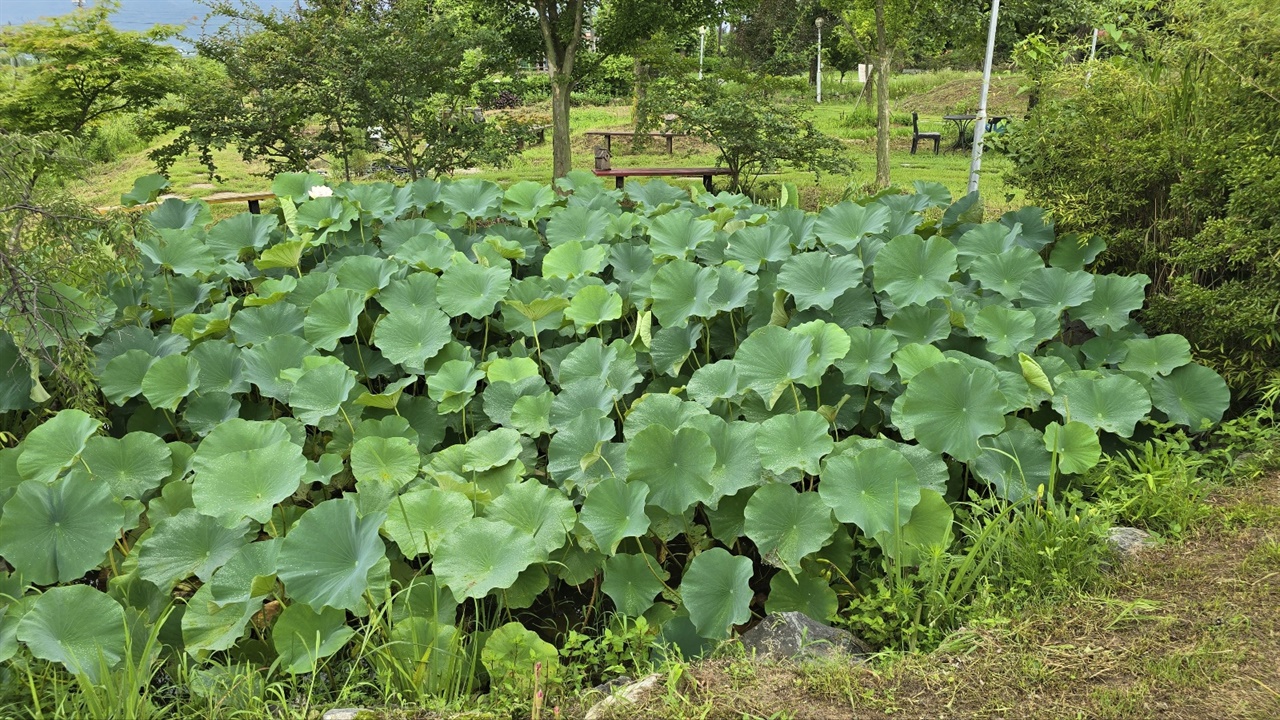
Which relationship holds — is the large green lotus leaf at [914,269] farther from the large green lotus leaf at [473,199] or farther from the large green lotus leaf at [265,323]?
the large green lotus leaf at [265,323]

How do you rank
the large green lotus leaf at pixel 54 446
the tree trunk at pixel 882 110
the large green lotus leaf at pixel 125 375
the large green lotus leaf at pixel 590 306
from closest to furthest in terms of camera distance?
1. the large green lotus leaf at pixel 54 446
2. the large green lotus leaf at pixel 125 375
3. the large green lotus leaf at pixel 590 306
4. the tree trunk at pixel 882 110

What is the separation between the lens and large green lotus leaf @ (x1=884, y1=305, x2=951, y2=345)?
3.33 meters

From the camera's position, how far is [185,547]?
246 centimetres

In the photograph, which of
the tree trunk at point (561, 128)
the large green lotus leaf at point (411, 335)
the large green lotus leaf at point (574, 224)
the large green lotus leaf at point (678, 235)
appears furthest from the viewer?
the tree trunk at point (561, 128)

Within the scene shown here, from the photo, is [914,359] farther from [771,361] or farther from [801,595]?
[801,595]

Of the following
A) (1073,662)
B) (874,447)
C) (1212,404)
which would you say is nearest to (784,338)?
(874,447)

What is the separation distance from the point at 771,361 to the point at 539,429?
80 cm

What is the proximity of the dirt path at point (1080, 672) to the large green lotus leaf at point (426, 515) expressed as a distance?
0.81 m

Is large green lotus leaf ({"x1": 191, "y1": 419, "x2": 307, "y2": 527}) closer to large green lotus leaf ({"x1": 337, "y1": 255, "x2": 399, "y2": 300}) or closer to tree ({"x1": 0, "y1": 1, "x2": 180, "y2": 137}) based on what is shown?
large green lotus leaf ({"x1": 337, "y1": 255, "x2": 399, "y2": 300})

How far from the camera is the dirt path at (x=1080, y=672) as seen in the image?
1.90 meters

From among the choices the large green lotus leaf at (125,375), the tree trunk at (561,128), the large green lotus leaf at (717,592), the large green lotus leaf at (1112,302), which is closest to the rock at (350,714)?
the large green lotus leaf at (717,592)

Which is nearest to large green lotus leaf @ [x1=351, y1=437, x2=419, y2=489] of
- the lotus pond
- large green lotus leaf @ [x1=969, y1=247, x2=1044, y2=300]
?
the lotus pond

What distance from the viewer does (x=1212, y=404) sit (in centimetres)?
314

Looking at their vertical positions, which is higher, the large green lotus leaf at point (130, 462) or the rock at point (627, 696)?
the large green lotus leaf at point (130, 462)
